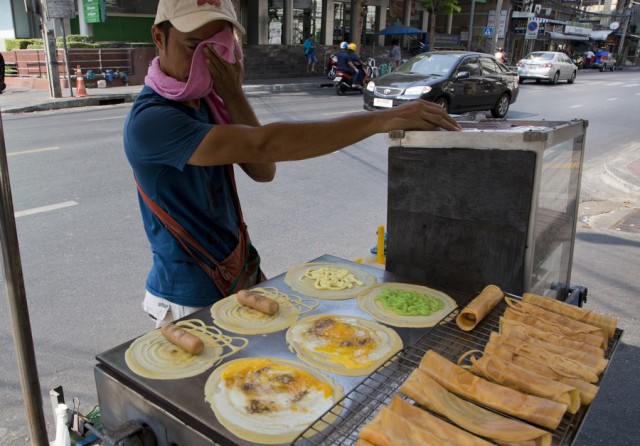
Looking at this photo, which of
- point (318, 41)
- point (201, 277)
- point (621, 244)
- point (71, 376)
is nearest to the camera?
point (201, 277)

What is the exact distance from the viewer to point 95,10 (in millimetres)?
17500

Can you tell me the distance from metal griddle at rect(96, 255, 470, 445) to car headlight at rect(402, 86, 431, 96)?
1134 centimetres

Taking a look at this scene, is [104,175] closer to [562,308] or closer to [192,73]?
[192,73]

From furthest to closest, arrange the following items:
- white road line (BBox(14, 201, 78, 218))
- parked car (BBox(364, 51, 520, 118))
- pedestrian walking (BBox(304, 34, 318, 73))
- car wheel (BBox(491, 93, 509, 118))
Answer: pedestrian walking (BBox(304, 34, 318, 73)) < car wheel (BBox(491, 93, 509, 118)) < parked car (BBox(364, 51, 520, 118)) < white road line (BBox(14, 201, 78, 218))

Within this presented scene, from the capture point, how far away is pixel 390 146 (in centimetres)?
224

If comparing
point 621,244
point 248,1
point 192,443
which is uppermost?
point 248,1

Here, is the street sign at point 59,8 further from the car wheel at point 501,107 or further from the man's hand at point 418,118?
the man's hand at point 418,118

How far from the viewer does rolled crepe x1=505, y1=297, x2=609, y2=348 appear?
166cm

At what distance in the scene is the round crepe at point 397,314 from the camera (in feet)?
Answer: 6.02

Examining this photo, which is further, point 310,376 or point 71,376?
point 71,376

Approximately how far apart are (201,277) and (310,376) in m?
0.72

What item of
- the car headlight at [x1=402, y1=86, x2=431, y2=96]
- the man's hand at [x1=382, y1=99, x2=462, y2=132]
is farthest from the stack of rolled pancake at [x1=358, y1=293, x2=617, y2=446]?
the car headlight at [x1=402, y1=86, x2=431, y2=96]

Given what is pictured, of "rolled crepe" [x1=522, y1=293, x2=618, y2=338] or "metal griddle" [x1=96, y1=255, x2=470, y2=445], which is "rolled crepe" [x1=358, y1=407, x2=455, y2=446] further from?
"rolled crepe" [x1=522, y1=293, x2=618, y2=338]

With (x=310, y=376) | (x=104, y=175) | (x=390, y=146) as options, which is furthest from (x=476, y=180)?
(x=104, y=175)
